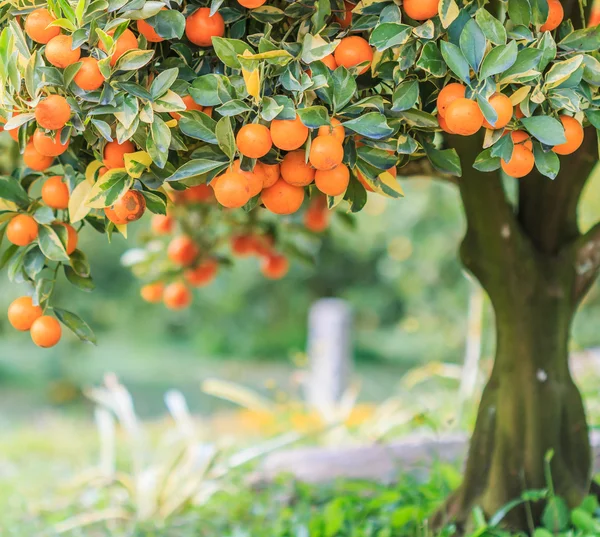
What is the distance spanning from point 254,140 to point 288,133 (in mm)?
41

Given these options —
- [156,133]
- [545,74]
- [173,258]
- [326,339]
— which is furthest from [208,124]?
[326,339]

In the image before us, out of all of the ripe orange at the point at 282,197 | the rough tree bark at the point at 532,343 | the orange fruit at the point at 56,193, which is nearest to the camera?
the ripe orange at the point at 282,197

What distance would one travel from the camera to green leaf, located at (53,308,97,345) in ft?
3.47

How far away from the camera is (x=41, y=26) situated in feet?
2.94

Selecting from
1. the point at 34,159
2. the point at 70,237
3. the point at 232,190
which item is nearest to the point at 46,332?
the point at 70,237

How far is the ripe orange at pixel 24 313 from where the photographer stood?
3.56ft

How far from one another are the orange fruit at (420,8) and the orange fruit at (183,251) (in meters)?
1.15

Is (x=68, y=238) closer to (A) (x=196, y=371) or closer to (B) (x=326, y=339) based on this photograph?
(B) (x=326, y=339)

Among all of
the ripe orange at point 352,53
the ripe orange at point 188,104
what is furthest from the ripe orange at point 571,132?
the ripe orange at point 188,104

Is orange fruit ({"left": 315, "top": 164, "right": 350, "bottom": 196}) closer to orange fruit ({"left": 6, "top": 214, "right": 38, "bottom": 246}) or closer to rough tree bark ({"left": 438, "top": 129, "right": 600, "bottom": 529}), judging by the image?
orange fruit ({"left": 6, "top": 214, "right": 38, "bottom": 246})

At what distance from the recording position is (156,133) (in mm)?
881

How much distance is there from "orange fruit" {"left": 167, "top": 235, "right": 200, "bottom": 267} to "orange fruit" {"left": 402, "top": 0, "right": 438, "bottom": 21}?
1.15m

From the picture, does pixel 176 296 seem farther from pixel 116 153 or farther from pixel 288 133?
pixel 288 133

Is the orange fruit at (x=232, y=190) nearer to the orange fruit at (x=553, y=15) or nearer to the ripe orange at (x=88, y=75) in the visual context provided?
the ripe orange at (x=88, y=75)
